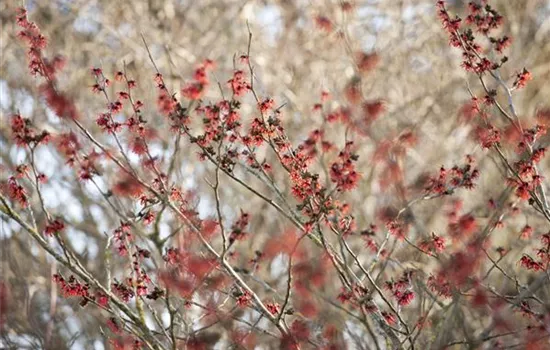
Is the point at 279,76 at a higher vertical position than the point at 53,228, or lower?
higher

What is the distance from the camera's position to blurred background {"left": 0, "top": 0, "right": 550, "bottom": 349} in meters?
8.05

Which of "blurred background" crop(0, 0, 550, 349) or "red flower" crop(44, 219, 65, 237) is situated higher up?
"blurred background" crop(0, 0, 550, 349)

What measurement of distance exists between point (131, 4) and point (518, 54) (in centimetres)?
540

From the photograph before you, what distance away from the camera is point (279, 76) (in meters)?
9.93

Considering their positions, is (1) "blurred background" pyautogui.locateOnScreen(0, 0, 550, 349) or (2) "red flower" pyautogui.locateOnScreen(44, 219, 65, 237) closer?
(2) "red flower" pyautogui.locateOnScreen(44, 219, 65, 237)

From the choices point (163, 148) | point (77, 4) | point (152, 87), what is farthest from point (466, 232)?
point (77, 4)

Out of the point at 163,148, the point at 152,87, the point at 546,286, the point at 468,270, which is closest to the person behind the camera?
the point at 468,270

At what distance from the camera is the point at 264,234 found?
363 inches

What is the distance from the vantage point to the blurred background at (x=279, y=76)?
8055mm

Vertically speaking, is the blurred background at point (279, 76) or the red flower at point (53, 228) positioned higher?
the blurred background at point (279, 76)

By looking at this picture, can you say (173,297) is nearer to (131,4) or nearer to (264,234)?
(264,234)

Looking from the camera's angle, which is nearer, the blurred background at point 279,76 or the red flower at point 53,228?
the red flower at point 53,228

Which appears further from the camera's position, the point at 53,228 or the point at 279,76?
the point at 279,76

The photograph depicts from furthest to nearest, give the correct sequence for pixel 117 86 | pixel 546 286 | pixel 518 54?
pixel 518 54 → pixel 117 86 → pixel 546 286
